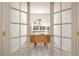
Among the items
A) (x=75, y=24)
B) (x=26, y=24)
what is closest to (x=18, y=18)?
(x=26, y=24)

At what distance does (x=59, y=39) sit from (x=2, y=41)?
3.82ft

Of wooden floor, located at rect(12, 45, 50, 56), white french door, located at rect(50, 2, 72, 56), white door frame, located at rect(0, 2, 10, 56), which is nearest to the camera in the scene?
white door frame, located at rect(0, 2, 10, 56)

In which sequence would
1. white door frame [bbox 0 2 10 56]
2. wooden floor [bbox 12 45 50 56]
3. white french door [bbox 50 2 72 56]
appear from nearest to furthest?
white door frame [bbox 0 2 10 56] → white french door [bbox 50 2 72 56] → wooden floor [bbox 12 45 50 56]

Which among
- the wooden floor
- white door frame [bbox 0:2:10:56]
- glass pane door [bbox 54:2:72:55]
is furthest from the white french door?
white door frame [bbox 0:2:10:56]

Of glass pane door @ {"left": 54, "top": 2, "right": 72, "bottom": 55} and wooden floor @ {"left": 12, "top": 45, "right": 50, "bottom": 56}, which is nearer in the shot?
glass pane door @ {"left": 54, "top": 2, "right": 72, "bottom": 55}

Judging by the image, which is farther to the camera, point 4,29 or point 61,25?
point 61,25

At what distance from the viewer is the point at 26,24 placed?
9.86ft

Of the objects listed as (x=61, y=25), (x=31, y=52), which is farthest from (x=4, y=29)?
(x=31, y=52)

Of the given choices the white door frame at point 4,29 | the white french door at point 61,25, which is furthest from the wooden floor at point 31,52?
the white french door at point 61,25

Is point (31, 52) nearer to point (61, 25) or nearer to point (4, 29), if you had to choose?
point (61, 25)

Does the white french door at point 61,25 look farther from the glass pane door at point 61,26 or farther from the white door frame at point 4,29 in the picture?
the white door frame at point 4,29

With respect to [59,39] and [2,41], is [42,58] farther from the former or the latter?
[59,39]

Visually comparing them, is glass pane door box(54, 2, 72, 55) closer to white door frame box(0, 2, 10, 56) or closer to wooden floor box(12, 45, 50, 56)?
wooden floor box(12, 45, 50, 56)

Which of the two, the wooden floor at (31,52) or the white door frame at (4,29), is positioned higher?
the white door frame at (4,29)
